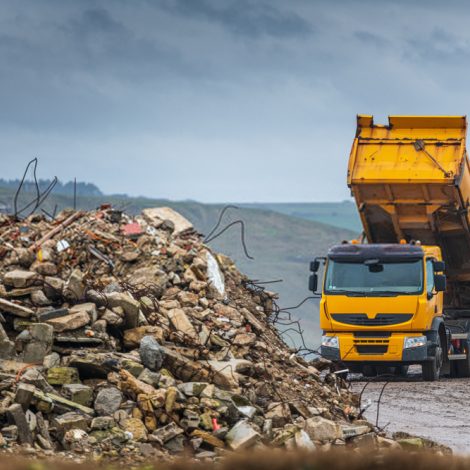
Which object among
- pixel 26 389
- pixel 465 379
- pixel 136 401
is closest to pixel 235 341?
pixel 136 401

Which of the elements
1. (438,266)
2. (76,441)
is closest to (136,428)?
(76,441)

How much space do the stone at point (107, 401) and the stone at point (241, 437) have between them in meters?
1.24

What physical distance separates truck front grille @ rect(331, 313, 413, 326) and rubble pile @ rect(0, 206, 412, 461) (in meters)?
2.99

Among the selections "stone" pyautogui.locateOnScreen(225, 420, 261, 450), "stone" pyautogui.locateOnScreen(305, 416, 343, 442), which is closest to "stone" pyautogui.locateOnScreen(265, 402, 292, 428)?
"stone" pyautogui.locateOnScreen(305, 416, 343, 442)

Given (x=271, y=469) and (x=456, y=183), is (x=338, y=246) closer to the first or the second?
(x=456, y=183)

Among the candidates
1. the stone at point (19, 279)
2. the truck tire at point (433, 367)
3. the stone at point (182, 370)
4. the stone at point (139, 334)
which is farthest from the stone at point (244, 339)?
the truck tire at point (433, 367)

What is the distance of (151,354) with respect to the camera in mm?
14094

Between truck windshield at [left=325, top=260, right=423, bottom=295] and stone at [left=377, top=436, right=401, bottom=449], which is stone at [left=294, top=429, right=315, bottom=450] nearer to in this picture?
stone at [left=377, top=436, right=401, bottom=449]

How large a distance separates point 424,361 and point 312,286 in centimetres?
261

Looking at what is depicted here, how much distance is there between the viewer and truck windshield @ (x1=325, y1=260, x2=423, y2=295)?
23000mm

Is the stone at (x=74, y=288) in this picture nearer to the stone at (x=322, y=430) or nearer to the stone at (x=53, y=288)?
the stone at (x=53, y=288)

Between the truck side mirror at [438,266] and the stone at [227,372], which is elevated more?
the truck side mirror at [438,266]

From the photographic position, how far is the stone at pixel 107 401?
1261 cm

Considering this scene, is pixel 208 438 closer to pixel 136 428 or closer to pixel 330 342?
pixel 136 428
